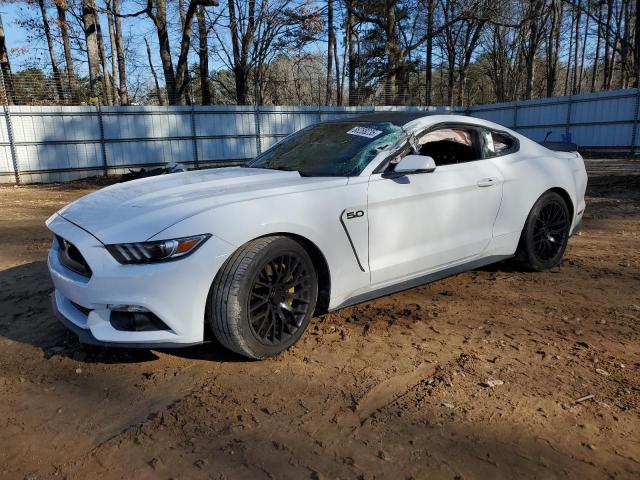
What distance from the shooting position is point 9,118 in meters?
15.2

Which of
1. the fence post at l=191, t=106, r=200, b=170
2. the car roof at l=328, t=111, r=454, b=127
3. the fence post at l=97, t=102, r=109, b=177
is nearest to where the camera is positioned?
the car roof at l=328, t=111, r=454, b=127

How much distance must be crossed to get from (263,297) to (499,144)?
2645mm

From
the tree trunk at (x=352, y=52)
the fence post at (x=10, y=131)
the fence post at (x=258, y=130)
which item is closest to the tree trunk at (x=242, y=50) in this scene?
the fence post at (x=258, y=130)

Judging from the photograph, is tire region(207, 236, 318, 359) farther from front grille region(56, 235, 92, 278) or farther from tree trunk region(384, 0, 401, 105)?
tree trunk region(384, 0, 401, 105)

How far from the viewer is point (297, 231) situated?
9.93ft

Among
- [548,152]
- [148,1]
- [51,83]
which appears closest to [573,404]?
[548,152]

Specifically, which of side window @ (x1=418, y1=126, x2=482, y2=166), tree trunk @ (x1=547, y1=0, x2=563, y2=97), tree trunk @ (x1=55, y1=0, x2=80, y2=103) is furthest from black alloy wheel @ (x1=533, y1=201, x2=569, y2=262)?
tree trunk @ (x1=547, y1=0, x2=563, y2=97)

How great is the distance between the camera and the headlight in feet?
8.76

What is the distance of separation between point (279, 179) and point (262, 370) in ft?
4.20

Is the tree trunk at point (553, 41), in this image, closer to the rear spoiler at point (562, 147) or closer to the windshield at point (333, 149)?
the rear spoiler at point (562, 147)

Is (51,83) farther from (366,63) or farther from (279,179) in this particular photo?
(366,63)

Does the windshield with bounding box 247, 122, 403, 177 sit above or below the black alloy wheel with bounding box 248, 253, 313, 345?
above

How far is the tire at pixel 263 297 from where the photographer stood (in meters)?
2.79

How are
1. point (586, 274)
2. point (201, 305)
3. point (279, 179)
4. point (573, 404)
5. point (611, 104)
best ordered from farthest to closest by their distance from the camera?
point (611, 104), point (586, 274), point (279, 179), point (201, 305), point (573, 404)
